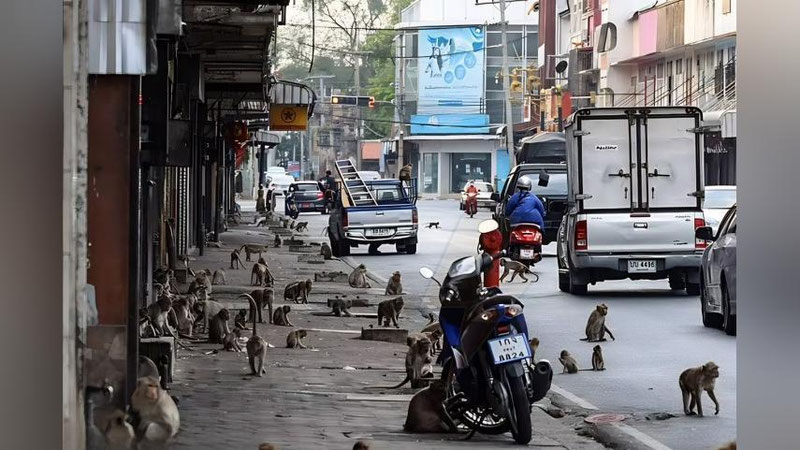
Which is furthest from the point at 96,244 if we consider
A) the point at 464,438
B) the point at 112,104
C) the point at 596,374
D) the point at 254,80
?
the point at 254,80

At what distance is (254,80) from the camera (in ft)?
94.4

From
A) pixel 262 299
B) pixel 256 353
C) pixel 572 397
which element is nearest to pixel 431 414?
pixel 572 397

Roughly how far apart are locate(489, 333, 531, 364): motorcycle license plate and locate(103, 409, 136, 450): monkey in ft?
8.26

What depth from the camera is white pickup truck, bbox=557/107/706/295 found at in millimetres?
22906

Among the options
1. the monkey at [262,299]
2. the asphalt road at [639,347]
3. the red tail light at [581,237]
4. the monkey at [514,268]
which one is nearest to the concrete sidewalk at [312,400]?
the monkey at [262,299]

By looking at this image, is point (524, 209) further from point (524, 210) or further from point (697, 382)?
point (697, 382)

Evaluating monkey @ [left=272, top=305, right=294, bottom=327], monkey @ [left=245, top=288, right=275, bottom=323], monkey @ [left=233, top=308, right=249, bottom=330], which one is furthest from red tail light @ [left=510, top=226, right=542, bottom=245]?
monkey @ [left=233, top=308, right=249, bottom=330]

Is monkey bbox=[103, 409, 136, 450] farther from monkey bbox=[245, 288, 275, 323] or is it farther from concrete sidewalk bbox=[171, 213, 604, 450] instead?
monkey bbox=[245, 288, 275, 323]

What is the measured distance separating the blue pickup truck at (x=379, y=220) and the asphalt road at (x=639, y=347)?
12.3 ft

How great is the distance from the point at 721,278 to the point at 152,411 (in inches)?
374

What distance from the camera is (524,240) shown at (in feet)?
88.6

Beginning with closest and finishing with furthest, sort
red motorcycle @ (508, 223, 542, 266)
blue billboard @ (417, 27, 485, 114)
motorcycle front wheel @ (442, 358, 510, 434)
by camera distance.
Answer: motorcycle front wheel @ (442, 358, 510, 434)
red motorcycle @ (508, 223, 542, 266)
blue billboard @ (417, 27, 485, 114)

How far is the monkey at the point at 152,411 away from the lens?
9.73 meters
